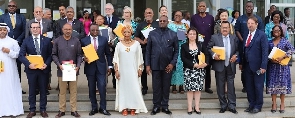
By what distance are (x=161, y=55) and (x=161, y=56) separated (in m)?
0.02

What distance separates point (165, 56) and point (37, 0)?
8.65 m

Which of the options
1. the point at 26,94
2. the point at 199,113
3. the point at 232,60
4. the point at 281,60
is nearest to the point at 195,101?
the point at 199,113

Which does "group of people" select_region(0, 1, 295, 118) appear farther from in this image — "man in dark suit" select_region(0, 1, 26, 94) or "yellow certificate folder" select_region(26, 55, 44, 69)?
"man in dark suit" select_region(0, 1, 26, 94)

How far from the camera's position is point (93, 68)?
25.3 ft

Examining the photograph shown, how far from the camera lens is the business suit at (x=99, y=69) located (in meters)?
7.71

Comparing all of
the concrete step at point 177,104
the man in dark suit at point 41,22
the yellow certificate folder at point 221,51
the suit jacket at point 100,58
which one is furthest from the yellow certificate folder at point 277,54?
the man in dark suit at point 41,22

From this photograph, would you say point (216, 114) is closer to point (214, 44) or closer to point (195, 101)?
point (195, 101)

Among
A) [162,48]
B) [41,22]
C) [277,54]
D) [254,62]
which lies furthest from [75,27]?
[277,54]

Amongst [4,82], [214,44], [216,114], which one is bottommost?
[216,114]

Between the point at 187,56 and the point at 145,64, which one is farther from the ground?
the point at 187,56

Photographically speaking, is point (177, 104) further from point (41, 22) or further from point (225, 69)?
point (41, 22)

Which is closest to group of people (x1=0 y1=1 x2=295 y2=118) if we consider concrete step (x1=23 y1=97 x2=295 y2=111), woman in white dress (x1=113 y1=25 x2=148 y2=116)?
woman in white dress (x1=113 y1=25 x2=148 y2=116)

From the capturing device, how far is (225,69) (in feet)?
26.0

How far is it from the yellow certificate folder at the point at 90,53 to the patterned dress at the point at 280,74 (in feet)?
11.2
